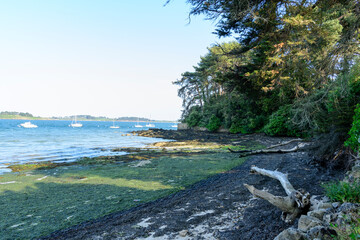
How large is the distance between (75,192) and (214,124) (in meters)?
34.3

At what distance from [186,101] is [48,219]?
158 ft

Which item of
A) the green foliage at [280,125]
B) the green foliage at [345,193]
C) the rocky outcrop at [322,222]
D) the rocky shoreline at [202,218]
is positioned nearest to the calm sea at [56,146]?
the rocky shoreline at [202,218]

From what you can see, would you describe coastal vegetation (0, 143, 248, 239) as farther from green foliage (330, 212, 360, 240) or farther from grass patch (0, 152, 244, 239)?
green foliage (330, 212, 360, 240)

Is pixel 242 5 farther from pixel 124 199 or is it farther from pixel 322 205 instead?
pixel 124 199

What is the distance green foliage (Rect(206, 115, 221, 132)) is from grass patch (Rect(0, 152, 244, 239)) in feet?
96.7

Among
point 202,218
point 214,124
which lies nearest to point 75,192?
point 202,218

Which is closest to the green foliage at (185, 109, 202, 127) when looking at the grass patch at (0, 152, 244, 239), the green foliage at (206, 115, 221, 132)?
the green foliage at (206, 115, 221, 132)

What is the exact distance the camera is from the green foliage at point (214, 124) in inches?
1575

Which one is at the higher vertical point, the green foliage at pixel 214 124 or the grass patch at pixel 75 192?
the green foliage at pixel 214 124

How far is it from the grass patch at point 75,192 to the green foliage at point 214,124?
2948cm

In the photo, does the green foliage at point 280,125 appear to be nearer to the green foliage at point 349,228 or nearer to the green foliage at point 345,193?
the green foliage at point 345,193

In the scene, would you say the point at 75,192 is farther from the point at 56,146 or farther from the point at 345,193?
the point at 56,146

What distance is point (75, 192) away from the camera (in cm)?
710

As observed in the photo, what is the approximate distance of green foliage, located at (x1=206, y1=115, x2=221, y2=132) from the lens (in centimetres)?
4000
